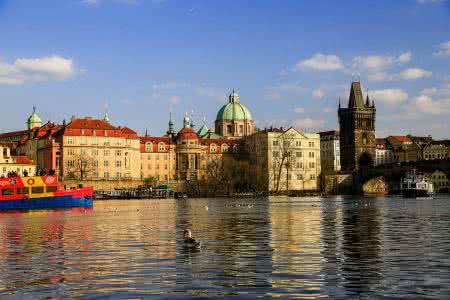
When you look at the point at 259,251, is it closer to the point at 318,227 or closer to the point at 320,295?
the point at 320,295

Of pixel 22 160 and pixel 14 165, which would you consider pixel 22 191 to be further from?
pixel 22 160

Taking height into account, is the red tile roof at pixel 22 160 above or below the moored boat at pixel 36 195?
above

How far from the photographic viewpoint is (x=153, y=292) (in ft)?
70.4

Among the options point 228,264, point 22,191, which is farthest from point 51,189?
point 228,264

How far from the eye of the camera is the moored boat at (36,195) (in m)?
104

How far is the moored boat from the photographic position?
104125 mm

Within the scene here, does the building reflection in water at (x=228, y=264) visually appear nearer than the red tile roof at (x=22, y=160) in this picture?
Yes

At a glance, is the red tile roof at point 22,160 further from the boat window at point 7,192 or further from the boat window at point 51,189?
the boat window at point 7,192

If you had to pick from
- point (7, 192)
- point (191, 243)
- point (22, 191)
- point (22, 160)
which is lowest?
point (191, 243)

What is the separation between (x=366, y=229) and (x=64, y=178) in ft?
499

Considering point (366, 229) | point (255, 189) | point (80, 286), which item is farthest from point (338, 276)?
point (255, 189)

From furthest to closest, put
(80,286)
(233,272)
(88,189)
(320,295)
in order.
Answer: (88,189) → (233,272) → (80,286) → (320,295)

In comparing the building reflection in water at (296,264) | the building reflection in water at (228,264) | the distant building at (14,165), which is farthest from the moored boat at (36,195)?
the distant building at (14,165)

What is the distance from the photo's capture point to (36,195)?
10600 cm
